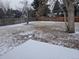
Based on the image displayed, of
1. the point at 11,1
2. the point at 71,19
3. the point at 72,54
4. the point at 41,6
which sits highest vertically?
the point at 11,1

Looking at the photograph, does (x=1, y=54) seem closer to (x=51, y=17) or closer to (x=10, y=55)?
(x=10, y=55)

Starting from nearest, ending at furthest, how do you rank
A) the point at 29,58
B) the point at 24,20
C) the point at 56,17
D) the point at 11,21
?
the point at 29,58, the point at 11,21, the point at 24,20, the point at 56,17

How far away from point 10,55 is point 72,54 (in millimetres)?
2017

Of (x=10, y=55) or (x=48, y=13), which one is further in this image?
(x=48, y=13)

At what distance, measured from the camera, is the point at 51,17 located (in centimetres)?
3353

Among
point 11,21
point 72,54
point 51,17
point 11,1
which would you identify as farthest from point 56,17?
point 72,54

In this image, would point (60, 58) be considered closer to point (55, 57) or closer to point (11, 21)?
point (55, 57)

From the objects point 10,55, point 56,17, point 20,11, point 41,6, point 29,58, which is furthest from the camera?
point 56,17

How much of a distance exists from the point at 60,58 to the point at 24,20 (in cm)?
2239

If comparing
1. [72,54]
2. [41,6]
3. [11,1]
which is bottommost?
[72,54]

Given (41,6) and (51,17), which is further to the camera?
(51,17)

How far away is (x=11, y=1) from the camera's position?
1059 inches

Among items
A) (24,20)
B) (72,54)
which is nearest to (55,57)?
(72,54)

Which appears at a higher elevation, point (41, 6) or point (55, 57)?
point (41, 6)
